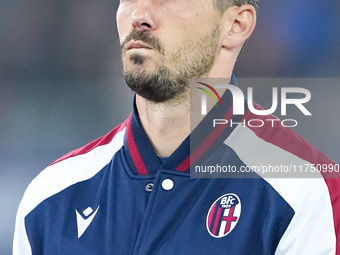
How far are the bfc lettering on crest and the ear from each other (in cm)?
38

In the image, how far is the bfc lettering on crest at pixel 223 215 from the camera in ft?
4.07

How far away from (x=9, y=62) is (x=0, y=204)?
108 cm

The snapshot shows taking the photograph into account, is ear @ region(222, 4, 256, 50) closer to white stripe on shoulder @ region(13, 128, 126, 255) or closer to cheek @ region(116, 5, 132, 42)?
cheek @ region(116, 5, 132, 42)

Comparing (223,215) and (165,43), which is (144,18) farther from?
(223,215)

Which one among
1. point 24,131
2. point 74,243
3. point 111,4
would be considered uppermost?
point 111,4

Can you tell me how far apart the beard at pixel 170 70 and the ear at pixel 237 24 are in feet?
0.19

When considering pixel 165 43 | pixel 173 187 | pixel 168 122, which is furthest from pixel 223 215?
pixel 165 43

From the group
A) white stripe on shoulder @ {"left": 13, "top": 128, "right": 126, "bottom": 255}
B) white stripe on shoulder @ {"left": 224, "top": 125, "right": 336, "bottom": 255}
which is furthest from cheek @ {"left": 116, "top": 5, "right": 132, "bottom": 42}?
white stripe on shoulder @ {"left": 224, "top": 125, "right": 336, "bottom": 255}

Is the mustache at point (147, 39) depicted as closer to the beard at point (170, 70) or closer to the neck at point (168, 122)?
the beard at point (170, 70)

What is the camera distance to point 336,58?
12.9 ft

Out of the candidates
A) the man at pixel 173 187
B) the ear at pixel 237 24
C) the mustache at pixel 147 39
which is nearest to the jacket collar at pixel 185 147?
the man at pixel 173 187

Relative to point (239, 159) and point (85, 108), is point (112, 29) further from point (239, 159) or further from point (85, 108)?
point (239, 159)

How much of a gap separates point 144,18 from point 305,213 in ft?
1.78

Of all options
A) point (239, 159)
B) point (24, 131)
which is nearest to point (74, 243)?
point (239, 159)
